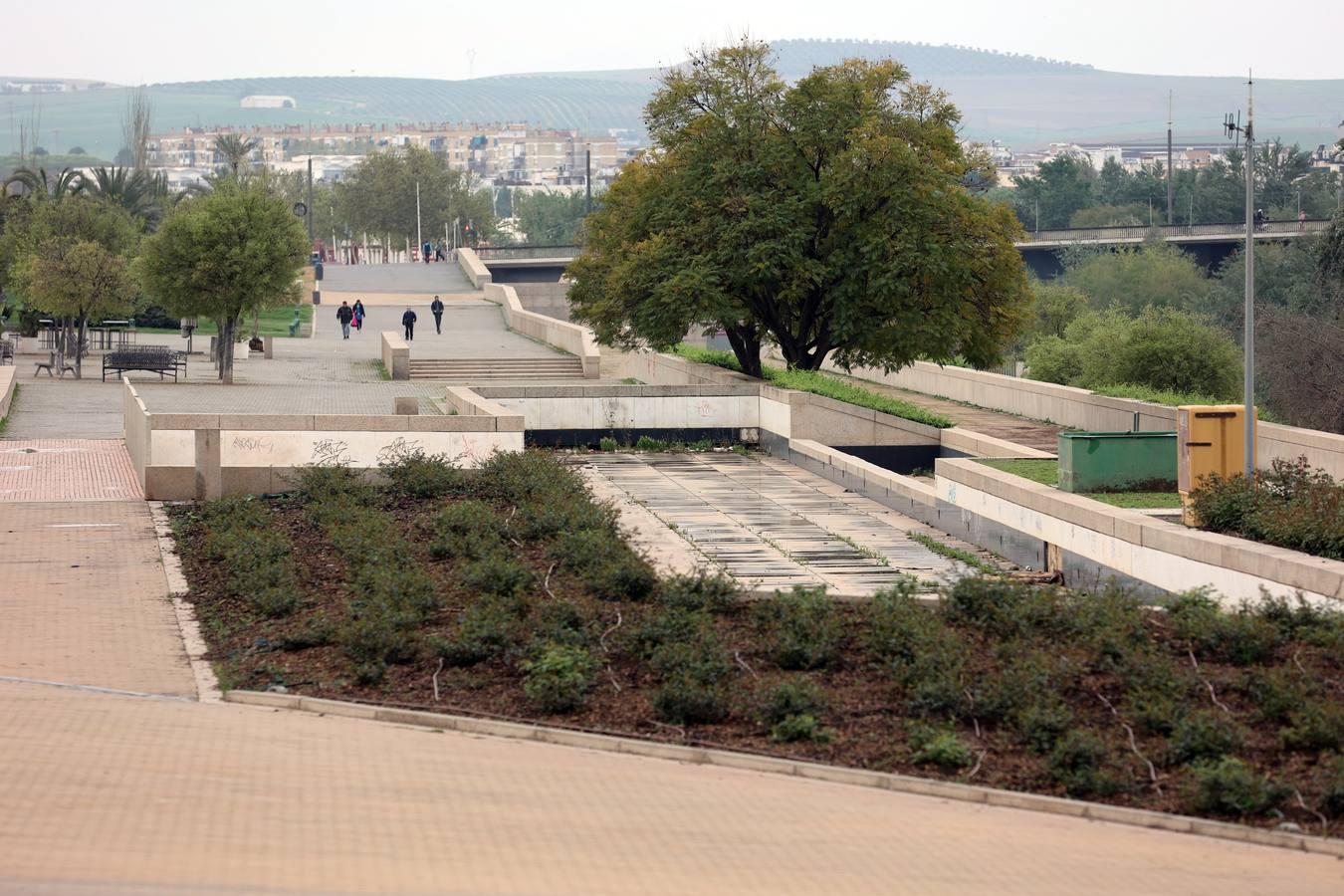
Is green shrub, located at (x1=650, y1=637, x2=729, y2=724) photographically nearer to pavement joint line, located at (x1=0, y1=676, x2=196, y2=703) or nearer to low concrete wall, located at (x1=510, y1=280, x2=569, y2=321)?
pavement joint line, located at (x1=0, y1=676, x2=196, y2=703)

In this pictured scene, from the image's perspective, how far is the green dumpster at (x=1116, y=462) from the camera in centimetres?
2011

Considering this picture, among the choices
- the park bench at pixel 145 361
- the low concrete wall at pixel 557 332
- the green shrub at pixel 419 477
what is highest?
the low concrete wall at pixel 557 332

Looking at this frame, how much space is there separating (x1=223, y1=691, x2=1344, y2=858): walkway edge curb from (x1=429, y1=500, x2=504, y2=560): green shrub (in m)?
4.45

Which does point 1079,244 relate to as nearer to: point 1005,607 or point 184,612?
point 1005,607

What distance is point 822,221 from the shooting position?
33.8 metres

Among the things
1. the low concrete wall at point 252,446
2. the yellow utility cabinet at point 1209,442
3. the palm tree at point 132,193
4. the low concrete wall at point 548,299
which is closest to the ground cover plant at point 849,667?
the yellow utility cabinet at point 1209,442

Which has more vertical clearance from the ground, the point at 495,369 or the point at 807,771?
the point at 495,369

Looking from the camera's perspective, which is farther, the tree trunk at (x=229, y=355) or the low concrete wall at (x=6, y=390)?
the tree trunk at (x=229, y=355)

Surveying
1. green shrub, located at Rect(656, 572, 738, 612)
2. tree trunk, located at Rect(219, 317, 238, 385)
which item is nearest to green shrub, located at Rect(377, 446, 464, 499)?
green shrub, located at Rect(656, 572, 738, 612)

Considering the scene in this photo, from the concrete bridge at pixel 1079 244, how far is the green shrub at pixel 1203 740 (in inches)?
3014

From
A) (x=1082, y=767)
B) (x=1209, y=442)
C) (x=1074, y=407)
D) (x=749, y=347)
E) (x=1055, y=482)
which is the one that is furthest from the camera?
(x=749, y=347)

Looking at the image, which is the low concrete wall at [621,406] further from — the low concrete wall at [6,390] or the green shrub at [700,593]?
the green shrub at [700,593]

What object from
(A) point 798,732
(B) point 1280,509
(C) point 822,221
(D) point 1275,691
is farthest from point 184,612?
(C) point 822,221

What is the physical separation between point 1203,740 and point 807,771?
2588 mm
